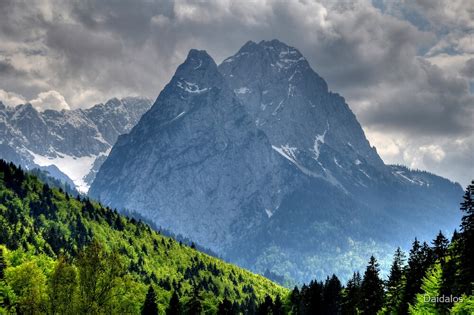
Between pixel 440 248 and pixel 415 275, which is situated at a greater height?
pixel 440 248

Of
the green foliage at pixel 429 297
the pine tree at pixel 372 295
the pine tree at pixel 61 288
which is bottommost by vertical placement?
the pine tree at pixel 61 288

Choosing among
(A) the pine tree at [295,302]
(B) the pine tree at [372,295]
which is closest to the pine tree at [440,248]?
(B) the pine tree at [372,295]

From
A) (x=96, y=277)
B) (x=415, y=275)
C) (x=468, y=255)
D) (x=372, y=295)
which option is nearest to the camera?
(x=96, y=277)

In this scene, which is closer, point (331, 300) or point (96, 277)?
point (96, 277)

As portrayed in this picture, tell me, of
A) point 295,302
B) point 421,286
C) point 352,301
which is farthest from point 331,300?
point 421,286

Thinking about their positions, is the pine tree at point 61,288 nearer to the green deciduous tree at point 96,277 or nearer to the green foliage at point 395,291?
the green deciduous tree at point 96,277

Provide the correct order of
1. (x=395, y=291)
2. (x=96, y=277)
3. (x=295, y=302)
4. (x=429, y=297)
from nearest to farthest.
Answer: (x=96, y=277), (x=429, y=297), (x=395, y=291), (x=295, y=302)

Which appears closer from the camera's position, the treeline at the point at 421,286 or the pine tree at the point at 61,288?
the pine tree at the point at 61,288

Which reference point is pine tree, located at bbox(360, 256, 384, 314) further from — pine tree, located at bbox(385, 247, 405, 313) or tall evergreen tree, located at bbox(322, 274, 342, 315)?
tall evergreen tree, located at bbox(322, 274, 342, 315)

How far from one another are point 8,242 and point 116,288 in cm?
11477

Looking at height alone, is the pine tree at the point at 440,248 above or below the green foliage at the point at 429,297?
above

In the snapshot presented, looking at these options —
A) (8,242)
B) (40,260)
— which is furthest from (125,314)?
(8,242)

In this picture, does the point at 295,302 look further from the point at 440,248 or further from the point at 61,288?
the point at 61,288

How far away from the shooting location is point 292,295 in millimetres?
193125
